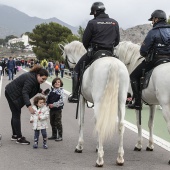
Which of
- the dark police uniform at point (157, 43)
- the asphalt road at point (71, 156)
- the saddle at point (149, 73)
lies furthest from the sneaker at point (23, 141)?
the dark police uniform at point (157, 43)

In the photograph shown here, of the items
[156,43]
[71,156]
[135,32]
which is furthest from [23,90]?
[135,32]

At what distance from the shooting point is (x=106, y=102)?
6648 millimetres

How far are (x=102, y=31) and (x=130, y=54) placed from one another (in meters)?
1.07

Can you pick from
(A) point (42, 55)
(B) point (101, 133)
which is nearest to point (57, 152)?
(B) point (101, 133)

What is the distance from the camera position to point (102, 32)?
7371 millimetres

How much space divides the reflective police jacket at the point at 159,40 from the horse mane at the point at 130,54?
74cm

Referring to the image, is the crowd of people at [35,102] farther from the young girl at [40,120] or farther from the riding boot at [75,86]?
the riding boot at [75,86]

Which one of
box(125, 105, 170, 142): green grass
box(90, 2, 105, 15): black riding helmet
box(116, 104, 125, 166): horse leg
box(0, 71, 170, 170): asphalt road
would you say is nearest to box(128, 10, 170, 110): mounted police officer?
box(90, 2, 105, 15): black riding helmet

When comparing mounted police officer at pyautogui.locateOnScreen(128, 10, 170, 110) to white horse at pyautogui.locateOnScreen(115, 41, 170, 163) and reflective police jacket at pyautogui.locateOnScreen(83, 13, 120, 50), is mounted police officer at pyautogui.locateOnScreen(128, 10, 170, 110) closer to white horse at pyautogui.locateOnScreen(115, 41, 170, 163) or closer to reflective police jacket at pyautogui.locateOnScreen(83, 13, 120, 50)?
white horse at pyautogui.locateOnScreen(115, 41, 170, 163)

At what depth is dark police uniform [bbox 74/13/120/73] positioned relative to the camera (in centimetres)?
735

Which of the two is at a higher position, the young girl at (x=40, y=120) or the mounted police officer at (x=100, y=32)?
the mounted police officer at (x=100, y=32)

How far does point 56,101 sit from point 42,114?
2.84ft

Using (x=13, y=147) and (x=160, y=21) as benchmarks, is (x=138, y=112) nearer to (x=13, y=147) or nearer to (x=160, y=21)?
(x=160, y=21)

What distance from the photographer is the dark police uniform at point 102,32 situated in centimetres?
735
